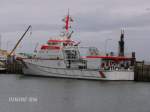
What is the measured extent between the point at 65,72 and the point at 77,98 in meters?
25.7

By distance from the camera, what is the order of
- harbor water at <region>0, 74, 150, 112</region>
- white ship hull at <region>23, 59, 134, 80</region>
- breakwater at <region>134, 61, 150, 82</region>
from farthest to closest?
breakwater at <region>134, 61, 150, 82</region>, white ship hull at <region>23, 59, 134, 80</region>, harbor water at <region>0, 74, 150, 112</region>

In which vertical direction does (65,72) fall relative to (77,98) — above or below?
above

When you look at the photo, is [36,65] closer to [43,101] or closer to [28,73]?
[28,73]

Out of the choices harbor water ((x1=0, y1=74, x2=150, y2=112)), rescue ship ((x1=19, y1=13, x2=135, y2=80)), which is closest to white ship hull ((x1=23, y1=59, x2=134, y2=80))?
rescue ship ((x1=19, y1=13, x2=135, y2=80))

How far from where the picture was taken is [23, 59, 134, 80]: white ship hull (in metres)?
64.6

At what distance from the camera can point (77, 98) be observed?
142 feet

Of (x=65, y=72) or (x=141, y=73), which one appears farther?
(x=65, y=72)

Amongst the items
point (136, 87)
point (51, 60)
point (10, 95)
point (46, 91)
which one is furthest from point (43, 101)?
point (51, 60)

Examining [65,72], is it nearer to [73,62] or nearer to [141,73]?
[73,62]

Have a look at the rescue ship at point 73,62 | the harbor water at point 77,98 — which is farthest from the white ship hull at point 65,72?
the harbor water at point 77,98

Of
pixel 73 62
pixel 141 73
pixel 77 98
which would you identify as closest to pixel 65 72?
pixel 73 62

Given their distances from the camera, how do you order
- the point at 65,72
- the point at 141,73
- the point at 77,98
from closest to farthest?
the point at 77,98, the point at 141,73, the point at 65,72

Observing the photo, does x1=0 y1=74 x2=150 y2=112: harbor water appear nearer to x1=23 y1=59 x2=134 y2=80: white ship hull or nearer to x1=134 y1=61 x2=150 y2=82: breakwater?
x1=23 y1=59 x2=134 y2=80: white ship hull

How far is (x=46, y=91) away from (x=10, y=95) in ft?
19.8
